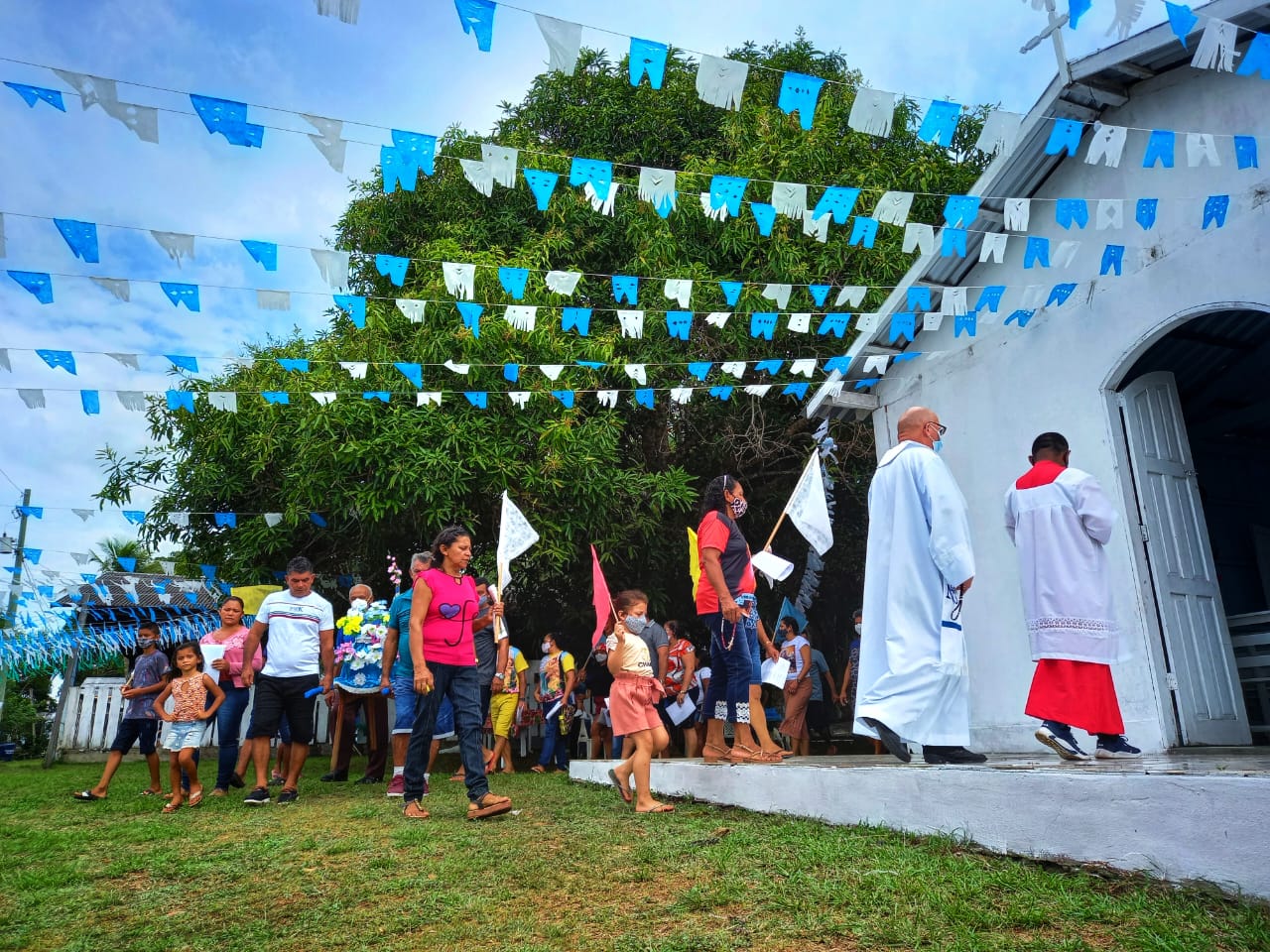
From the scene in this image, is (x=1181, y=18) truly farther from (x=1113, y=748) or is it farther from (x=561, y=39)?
(x=1113, y=748)

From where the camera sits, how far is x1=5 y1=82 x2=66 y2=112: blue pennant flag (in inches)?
188

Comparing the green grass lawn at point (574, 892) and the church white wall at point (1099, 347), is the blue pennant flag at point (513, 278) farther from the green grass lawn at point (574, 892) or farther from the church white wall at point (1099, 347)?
the green grass lawn at point (574, 892)

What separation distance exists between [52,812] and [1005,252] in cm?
893

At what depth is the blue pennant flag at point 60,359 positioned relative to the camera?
7.04 metres

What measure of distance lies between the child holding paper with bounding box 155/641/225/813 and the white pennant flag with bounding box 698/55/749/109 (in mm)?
5462

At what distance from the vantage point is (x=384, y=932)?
286 cm

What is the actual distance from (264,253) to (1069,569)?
5.69 meters

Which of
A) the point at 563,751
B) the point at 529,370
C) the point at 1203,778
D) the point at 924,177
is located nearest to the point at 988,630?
the point at 1203,778

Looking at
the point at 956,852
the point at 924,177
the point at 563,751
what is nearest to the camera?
the point at 956,852

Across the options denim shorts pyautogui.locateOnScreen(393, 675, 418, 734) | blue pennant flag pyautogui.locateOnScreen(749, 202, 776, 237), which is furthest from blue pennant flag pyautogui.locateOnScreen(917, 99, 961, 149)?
denim shorts pyautogui.locateOnScreen(393, 675, 418, 734)

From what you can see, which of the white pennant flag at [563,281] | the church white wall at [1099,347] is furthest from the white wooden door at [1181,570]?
the white pennant flag at [563,281]

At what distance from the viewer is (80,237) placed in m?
5.65

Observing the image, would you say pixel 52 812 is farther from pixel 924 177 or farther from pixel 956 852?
pixel 924 177

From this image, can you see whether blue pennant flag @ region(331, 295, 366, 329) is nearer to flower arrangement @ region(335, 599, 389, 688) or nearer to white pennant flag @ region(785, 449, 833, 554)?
flower arrangement @ region(335, 599, 389, 688)
